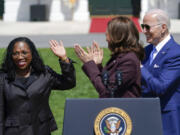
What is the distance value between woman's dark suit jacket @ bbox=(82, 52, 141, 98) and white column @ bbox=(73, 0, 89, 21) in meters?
25.9

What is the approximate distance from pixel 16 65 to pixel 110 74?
0.97m

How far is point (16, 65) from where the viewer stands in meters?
4.50

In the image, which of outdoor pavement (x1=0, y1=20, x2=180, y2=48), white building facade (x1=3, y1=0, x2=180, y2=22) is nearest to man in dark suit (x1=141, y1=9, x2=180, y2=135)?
outdoor pavement (x1=0, y1=20, x2=180, y2=48)

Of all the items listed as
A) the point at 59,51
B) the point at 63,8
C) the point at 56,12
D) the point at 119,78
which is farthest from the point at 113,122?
the point at 56,12

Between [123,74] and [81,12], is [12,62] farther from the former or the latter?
[81,12]

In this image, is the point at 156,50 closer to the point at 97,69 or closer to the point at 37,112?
the point at 97,69

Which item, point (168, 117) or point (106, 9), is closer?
point (168, 117)

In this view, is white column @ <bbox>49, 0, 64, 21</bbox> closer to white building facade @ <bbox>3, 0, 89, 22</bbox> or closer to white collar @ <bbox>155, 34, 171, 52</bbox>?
white building facade @ <bbox>3, 0, 89, 22</bbox>

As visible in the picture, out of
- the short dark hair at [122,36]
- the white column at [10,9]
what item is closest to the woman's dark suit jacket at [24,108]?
the short dark hair at [122,36]

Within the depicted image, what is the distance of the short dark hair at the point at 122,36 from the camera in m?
4.04

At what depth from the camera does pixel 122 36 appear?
13.3 feet

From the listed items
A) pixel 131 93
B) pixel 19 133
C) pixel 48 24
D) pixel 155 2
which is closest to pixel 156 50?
pixel 131 93

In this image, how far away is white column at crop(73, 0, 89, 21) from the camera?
2989 cm

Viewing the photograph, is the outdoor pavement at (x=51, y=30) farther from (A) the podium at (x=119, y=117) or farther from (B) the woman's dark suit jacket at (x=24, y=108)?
(A) the podium at (x=119, y=117)
